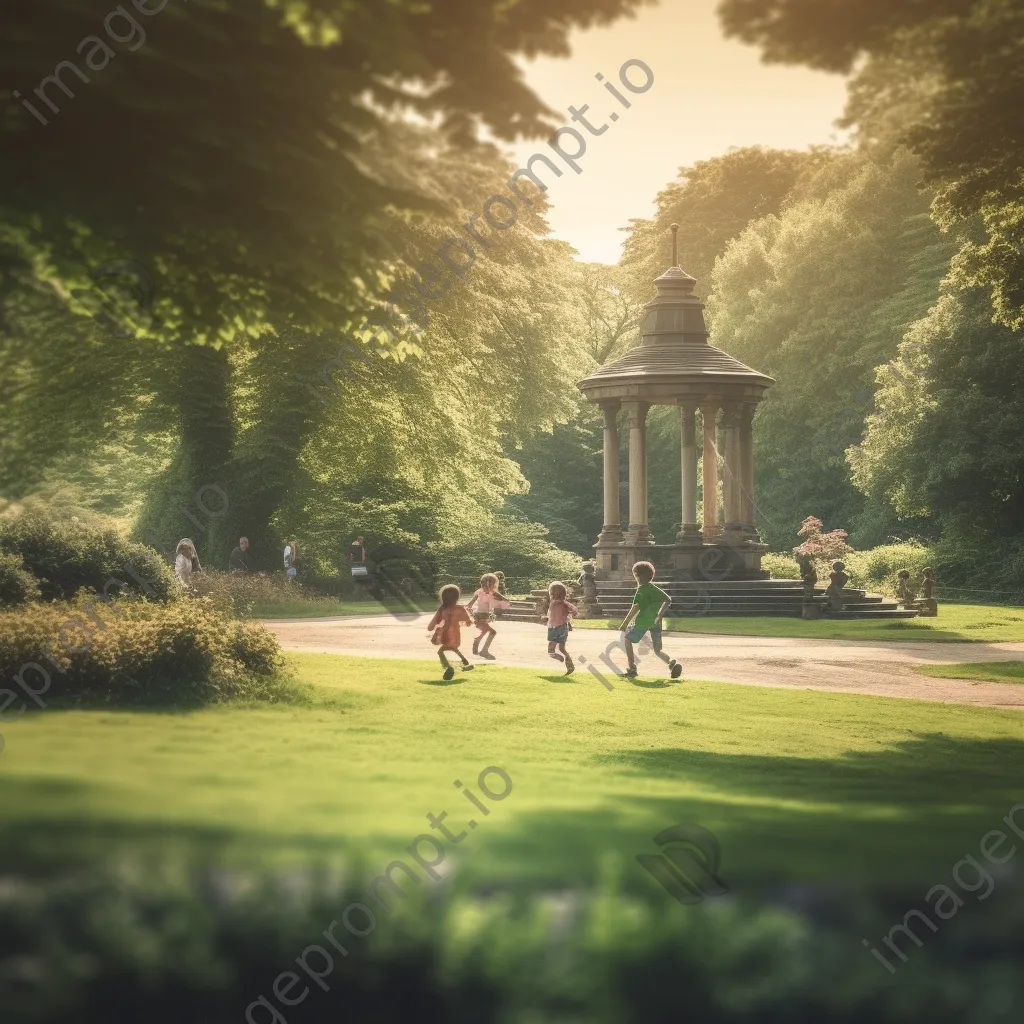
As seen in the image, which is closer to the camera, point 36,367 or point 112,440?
point 36,367

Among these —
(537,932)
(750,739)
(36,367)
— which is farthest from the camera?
(750,739)

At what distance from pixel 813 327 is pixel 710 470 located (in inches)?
479

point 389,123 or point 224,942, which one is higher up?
point 389,123

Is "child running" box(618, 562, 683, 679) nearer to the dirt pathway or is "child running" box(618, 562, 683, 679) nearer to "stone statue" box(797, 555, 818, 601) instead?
the dirt pathway

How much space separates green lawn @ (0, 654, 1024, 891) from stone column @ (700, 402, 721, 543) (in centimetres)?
2366

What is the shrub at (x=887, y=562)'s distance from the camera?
145ft

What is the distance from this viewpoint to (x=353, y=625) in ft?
89.8

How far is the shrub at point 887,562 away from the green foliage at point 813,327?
23.0 ft

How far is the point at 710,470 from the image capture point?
41.3 m

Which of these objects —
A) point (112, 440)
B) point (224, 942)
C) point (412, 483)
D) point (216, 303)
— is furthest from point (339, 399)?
point (224, 942)

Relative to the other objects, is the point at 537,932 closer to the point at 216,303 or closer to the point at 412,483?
the point at 216,303

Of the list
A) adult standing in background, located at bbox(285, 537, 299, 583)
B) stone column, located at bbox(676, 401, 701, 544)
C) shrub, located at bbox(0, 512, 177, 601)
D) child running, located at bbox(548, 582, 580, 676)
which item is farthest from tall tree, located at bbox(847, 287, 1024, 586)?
shrub, located at bbox(0, 512, 177, 601)

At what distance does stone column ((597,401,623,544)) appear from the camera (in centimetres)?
3931

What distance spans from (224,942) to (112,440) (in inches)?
688
